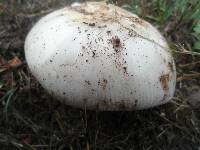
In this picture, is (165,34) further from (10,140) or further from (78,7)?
(10,140)

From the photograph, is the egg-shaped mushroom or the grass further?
the grass

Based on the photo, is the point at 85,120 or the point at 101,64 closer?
the point at 101,64

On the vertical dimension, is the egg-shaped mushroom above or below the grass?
above

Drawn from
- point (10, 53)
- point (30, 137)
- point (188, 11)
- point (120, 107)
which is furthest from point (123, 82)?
point (188, 11)

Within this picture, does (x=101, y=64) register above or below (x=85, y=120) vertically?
above
